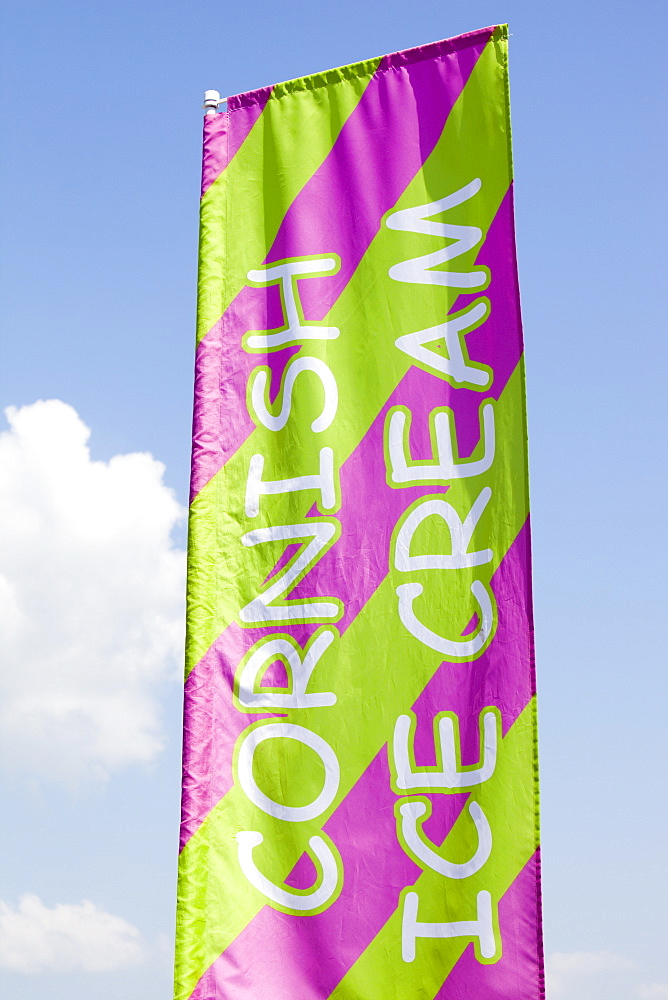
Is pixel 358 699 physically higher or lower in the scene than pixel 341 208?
lower

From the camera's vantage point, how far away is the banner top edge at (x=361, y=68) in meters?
5.21

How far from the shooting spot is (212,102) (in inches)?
228

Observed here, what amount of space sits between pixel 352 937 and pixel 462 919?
16.6 inches

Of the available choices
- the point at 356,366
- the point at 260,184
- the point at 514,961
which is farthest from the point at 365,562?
the point at 260,184

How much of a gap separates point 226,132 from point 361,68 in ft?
2.38

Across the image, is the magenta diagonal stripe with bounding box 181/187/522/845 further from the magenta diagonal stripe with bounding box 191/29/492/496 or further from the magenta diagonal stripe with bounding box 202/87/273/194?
the magenta diagonal stripe with bounding box 202/87/273/194

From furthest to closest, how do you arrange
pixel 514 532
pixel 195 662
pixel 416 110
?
pixel 416 110 < pixel 195 662 < pixel 514 532

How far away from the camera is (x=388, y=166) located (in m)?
5.26

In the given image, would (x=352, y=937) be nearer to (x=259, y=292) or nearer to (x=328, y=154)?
(x=259, y=292)

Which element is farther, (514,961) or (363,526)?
(363,526)

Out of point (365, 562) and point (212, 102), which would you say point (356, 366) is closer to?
point (365, 562)

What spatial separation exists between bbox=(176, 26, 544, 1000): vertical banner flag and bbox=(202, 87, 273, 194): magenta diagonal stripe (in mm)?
117

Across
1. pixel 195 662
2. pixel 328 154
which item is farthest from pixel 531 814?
pixel 328 154

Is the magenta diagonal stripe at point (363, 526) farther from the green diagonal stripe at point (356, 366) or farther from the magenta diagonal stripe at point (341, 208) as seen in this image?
the magenta diagonal stripe at point (341, 208)
